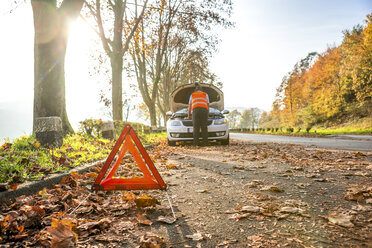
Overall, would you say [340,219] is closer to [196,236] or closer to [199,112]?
[196,236]

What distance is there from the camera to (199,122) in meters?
7.93

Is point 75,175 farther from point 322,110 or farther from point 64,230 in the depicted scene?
point 322,110

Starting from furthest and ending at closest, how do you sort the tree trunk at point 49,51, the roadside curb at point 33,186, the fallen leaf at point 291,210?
the tree trunk at point 49,51, the roadside curb at point 33,186, the fallen leaf at point 291,210

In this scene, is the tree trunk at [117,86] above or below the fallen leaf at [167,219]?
above

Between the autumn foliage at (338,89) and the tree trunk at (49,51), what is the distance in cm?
2281

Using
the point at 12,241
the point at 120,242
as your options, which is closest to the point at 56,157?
the point at 12,241

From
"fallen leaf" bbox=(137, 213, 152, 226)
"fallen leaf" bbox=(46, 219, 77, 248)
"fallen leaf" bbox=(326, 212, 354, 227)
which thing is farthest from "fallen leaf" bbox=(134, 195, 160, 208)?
"fallen leaf" bbox=(326, 212, 354, 227)

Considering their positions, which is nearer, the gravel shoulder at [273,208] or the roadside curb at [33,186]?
the gravel shoulder at [273,208]

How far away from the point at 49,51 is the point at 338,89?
31023mm

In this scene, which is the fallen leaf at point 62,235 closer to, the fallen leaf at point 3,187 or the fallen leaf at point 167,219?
the fallen leaf at point 167,219

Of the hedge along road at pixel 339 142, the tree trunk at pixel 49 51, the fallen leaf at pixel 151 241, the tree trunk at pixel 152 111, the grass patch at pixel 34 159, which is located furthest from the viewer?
the tree trunk at pixel 152 111

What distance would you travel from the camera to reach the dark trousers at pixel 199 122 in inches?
307

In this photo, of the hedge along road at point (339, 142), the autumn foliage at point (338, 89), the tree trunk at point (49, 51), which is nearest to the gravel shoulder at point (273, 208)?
the hedge along road at point (339, 142)

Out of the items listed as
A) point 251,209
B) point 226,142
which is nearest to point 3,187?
point 251,209
